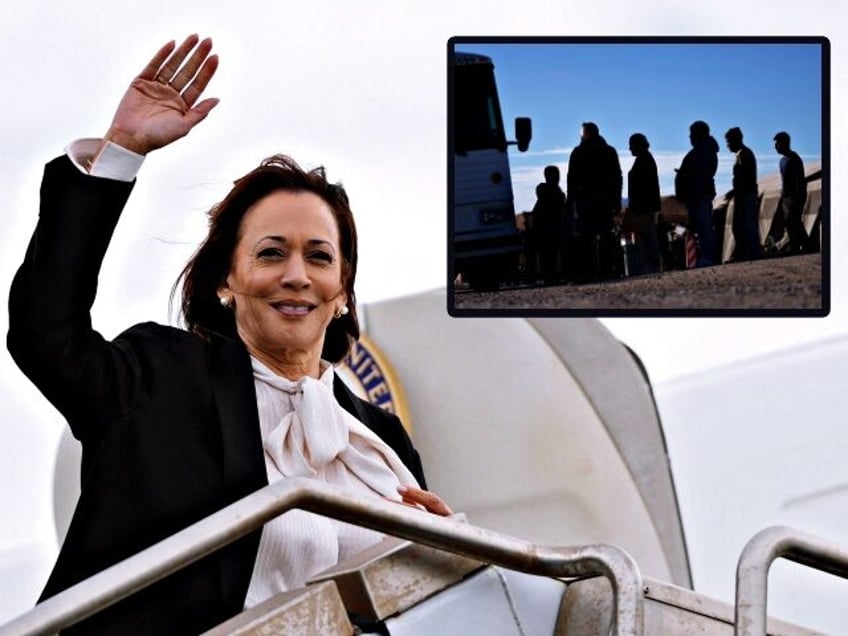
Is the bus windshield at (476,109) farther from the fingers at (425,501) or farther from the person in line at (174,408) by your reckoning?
the fingers at (425,501)

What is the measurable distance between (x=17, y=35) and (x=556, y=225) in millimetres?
1018

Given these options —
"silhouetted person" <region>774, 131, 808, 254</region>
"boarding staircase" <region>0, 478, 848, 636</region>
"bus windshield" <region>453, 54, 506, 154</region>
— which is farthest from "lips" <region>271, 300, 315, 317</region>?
"silhouetted person" <region>774, 131, 808, 254</region>

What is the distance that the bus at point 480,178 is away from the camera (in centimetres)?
330

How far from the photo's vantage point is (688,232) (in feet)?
10.6

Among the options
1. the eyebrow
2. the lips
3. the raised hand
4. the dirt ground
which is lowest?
the dirt ground

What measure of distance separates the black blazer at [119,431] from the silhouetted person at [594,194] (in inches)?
54.5

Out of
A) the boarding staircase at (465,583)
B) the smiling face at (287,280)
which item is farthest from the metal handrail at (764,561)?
the smiling face at (287,280)

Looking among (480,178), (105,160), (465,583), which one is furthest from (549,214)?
(465,583)

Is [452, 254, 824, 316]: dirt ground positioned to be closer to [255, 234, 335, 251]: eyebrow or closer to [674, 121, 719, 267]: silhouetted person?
[674, 121, 719, 267]: silhouetted person

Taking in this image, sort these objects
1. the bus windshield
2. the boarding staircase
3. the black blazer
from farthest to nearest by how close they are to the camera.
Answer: the bus windshield, the black blazer, the boarding staircase

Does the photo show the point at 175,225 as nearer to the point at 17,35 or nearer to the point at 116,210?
the point at 17,35

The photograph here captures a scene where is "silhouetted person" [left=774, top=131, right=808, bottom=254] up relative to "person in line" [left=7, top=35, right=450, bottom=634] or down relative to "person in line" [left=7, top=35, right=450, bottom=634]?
up

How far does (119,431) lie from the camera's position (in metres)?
1.89

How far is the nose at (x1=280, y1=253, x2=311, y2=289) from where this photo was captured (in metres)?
2.15
